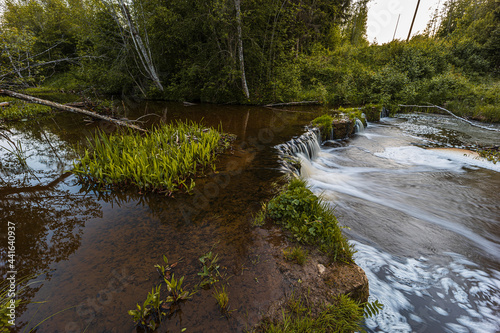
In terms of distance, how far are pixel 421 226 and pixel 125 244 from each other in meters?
5.52

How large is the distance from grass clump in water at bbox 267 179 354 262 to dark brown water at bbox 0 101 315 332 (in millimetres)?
321

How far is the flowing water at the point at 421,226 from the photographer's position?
8.58ft

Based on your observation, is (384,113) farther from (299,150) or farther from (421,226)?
(421,226)

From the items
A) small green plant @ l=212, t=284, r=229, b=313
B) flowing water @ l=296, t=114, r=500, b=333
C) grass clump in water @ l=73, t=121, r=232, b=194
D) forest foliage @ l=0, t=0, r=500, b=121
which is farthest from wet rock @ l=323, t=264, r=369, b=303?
forest foliage @ l=0, t=0, r=500, b=121

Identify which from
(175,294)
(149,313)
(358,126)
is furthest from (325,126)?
(149,313)

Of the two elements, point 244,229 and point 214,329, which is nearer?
point 214,329

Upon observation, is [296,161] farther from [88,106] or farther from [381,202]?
[88,106]

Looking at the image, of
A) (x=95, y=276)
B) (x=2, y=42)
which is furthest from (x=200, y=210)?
(x=2, y=42)

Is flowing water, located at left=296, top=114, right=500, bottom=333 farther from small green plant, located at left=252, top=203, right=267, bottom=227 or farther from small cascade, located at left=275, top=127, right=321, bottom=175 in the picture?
small green plant, located at left=252, top=203, right=267, bottom=227

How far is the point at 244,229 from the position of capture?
310 cm

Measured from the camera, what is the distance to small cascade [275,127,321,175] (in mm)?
5582

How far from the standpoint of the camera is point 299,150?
7.09 m

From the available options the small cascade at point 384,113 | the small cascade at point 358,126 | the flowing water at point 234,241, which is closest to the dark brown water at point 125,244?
the flowing water at point 234,241

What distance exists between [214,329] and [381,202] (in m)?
4.93
